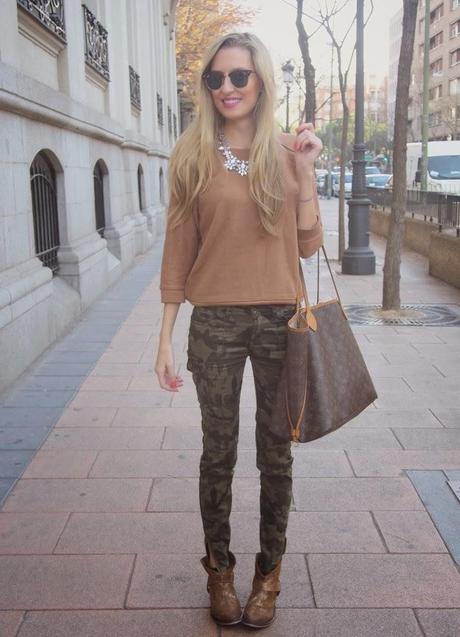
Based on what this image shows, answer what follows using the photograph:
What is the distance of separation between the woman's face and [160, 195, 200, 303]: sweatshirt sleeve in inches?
16.6

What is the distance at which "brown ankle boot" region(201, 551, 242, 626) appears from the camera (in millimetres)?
2986

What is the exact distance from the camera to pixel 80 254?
9539 mm

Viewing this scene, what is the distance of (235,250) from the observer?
2.78 m

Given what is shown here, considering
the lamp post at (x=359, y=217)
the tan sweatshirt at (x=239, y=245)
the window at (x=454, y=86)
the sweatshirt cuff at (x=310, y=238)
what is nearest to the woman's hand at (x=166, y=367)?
the tan sweatshirt at (x=239, y=245)

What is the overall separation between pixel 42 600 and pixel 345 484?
182cm

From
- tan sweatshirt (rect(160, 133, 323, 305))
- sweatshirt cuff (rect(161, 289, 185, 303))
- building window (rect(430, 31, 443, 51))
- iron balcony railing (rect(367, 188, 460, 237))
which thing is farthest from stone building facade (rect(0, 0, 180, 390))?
building window (rect(430, 31, 443, 51))

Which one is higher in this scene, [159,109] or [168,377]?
[159,109]

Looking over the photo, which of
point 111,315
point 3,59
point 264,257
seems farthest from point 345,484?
point 111,315

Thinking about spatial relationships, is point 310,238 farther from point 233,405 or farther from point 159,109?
point 159,109

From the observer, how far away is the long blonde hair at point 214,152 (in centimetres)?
271

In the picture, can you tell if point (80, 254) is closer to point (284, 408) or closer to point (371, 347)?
point (371, 347)

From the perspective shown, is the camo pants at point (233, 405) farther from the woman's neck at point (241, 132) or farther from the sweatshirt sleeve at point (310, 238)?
the woman's neck at point (241, 132)

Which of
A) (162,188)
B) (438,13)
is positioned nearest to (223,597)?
(162,188)

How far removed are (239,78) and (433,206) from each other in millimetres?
14334
